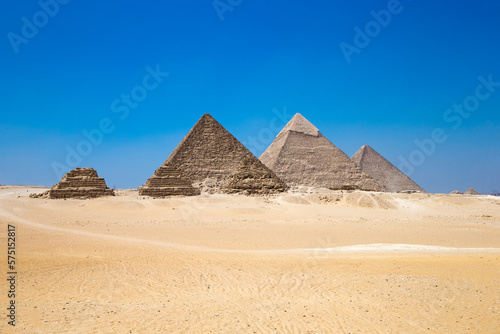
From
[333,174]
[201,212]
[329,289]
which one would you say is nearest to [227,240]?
[329,289]

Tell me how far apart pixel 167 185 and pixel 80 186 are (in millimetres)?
7177

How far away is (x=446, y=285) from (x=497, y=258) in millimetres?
3486

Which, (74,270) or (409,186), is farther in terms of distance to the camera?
(409,186)

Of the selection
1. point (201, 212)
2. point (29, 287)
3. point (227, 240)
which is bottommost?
point (29, 287)

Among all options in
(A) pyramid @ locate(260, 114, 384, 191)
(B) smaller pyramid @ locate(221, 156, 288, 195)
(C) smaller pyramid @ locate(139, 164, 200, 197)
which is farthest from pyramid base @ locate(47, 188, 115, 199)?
(A) pyramid @ locate(260, 114, 384, 191)

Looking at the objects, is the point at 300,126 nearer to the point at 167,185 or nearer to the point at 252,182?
the point at 252,182

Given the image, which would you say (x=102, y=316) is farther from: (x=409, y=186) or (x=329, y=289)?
(x=409, y=186)

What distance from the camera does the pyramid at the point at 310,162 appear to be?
213 feet

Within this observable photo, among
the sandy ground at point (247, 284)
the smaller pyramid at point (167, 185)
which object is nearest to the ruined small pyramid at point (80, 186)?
the smaller pyramid at point (167, 185)

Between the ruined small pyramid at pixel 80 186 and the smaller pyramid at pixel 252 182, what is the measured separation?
435 inches

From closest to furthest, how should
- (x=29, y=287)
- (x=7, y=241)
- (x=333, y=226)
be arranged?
(x=29, y=287), (x=7, y=241), (x=333, y=226)

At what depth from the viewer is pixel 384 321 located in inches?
183

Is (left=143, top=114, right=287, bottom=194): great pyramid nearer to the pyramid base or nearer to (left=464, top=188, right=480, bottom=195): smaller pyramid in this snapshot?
the pyramid base

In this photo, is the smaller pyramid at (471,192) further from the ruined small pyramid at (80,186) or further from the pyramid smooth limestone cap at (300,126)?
the ruined small pyramid at (80,186)
